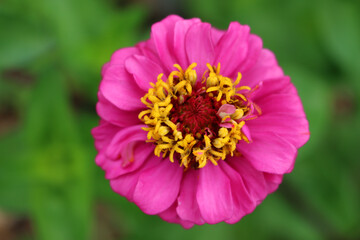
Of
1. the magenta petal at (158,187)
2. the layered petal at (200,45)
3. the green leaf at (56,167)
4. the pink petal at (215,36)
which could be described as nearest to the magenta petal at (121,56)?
the layered petal at (200,45)

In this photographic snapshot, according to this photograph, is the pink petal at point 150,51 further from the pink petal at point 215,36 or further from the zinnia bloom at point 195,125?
the pink petal at point 215,36

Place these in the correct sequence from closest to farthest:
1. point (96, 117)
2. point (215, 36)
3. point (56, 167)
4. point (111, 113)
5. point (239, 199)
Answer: point (239, 199) → point (111, 113) → point (215, 36) → point (56, 167) → point (96, 117)

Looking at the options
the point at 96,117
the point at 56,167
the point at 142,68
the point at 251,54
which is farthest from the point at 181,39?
the point at 96,117

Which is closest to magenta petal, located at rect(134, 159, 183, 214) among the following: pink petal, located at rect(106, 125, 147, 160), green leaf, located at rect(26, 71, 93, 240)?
pink petal, located at rect(106, 125, 147, 160)

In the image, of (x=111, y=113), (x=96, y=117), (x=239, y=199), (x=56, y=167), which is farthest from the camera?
(x=96, y=117)

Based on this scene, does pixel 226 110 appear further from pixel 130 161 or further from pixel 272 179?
pixel 130 161

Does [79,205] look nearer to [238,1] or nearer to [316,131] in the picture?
[316,131]

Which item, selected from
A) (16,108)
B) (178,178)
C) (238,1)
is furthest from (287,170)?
(16,108)

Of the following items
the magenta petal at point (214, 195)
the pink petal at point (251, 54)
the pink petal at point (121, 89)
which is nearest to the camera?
the magenta petal at point (214, 195)

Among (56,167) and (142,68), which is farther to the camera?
(56,167)
